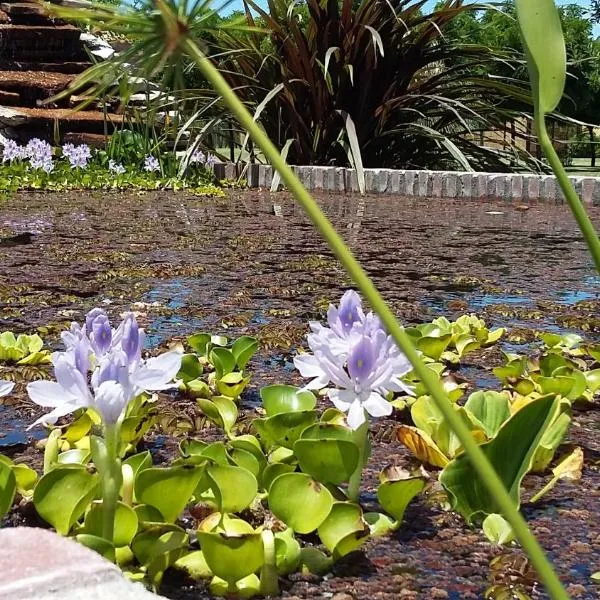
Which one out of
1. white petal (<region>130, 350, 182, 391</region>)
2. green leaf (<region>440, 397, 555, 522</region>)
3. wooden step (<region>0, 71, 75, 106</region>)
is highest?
wooden step (<region>0, 71, 75, 106</region>)

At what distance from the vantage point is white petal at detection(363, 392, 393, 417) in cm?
101

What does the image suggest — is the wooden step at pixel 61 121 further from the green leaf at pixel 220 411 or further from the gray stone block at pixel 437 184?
the green leaf at pixel 220 411

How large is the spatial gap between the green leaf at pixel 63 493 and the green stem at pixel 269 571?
0.65ft

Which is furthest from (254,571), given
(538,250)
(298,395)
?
(538,250)

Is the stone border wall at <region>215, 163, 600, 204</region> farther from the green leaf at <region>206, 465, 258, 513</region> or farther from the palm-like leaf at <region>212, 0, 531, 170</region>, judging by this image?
the green leaf at <region>206, 465, 258, 513</region>

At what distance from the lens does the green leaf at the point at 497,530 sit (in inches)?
40.3

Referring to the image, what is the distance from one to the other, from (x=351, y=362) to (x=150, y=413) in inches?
21.2

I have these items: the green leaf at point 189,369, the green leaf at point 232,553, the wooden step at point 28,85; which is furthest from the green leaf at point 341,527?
the wooden step at point 28,85

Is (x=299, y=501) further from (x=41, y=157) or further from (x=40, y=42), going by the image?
(x=40, y=42)

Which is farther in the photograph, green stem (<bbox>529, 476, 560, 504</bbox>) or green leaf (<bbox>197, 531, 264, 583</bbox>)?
green stem (<bbox>529, 476, 560, 504</bbox>)

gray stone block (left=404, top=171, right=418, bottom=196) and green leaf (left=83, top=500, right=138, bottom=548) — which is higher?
gray stone block (left=404, top=171, right=418, bottom=196)

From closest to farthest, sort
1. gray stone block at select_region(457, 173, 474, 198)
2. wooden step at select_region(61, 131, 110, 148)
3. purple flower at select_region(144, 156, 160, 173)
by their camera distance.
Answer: gray stone block at select_region(457, 173, 474, 198) → purple flower at select_region(144, 156, 160, 173) → wooden step at select_region(61, 131, 110, 148)

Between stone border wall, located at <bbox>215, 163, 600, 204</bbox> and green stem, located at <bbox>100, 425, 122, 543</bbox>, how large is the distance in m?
5.66

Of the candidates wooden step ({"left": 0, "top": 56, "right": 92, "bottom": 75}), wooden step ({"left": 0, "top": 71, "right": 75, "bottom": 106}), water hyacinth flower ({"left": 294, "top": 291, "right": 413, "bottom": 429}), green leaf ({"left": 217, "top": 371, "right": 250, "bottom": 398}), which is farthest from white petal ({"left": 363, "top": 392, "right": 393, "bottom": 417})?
wooden step ({"left": 0, "top": 56, "right": 92, "bottom": 75})
